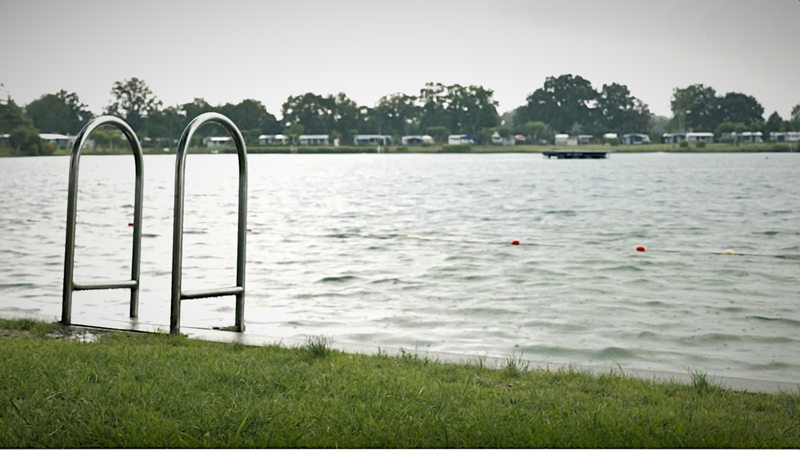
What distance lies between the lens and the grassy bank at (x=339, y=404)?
129 inches

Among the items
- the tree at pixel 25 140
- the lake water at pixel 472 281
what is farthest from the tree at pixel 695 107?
the lake water at pixel 472 281

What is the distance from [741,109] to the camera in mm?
144000

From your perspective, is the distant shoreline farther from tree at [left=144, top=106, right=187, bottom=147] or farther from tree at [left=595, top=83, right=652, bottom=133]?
tree at [left=144, top=106, right=187, bottom=147]

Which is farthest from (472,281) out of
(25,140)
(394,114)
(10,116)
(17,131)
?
(394,114)

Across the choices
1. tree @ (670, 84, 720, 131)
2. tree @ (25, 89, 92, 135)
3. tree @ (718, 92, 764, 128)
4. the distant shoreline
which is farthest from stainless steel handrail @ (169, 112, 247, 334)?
tree @ (670, 84, 720, 131)

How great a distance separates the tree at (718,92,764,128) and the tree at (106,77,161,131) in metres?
92.0

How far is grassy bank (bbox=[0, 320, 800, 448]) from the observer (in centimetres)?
329

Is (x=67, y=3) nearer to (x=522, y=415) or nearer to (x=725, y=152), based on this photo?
(x=522, y=415)

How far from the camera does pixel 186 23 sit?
105 meters

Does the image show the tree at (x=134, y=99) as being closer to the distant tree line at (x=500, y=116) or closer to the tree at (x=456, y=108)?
the distant tree line at (x=500, y=116)

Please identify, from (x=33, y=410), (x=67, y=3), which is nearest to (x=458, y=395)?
(x=33, y=410)

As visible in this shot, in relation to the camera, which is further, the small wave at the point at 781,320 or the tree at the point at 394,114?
the tree at the point at 394,114

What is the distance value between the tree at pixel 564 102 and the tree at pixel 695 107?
1442 centimetres

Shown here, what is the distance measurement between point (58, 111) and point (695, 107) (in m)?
101
